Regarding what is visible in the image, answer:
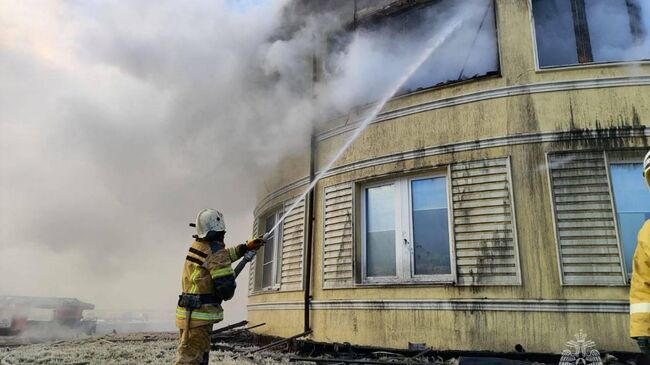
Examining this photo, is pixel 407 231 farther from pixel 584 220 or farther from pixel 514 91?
pixel 514 91

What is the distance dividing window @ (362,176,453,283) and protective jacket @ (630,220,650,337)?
3561 mm

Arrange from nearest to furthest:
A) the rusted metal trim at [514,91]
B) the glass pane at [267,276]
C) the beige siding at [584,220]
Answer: the beige siding at [584,220], the rusted metal trim at [514,91], the glass pane at [267,276]

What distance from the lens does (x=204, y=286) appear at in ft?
14.2

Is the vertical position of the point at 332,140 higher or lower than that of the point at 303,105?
lower

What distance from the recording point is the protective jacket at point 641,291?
2406 mm

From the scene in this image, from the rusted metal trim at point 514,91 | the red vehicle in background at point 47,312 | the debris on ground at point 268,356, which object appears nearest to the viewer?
the debris on ground at point 268,356

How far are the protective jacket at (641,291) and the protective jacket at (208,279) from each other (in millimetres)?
3061

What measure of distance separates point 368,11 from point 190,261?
542 centimetres

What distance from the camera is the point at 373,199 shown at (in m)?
7.11

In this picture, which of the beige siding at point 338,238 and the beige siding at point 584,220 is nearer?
the beige siding at point 584,220

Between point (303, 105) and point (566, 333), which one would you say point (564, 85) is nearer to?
point (566, 333)

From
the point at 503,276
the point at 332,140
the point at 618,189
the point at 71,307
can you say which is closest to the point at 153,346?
the point at 332,140

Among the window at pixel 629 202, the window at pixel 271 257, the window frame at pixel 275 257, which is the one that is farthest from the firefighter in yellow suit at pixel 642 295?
the window at pixel 271 257

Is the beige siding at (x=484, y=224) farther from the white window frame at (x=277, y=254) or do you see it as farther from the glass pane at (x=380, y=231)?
the white window frame at (x=277, y=254)
